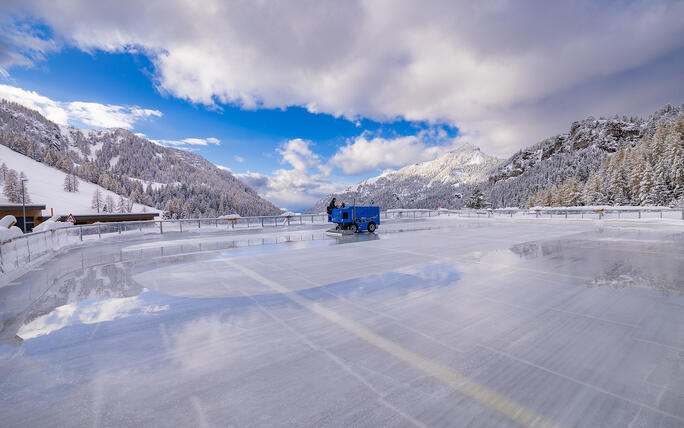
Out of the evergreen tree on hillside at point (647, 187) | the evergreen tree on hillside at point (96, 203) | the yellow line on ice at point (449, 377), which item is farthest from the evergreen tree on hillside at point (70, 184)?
the evergreen tree on hillside at point (647, 187)

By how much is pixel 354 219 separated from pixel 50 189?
158172mm

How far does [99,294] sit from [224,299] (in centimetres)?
308

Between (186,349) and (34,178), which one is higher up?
(34,178)

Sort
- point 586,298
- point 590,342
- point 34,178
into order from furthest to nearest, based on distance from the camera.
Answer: point 34,178 → point 586,298 → point 590,342

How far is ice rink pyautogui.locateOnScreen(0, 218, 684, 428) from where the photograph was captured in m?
2.67

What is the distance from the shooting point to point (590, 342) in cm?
393

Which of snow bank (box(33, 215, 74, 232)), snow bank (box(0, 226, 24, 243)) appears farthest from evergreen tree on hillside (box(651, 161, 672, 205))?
snow bank (box(33, 215, 74, 232))

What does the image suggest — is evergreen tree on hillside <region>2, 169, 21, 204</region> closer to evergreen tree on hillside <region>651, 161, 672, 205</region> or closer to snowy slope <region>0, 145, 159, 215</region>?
snowy slope <region>0, 145, 159, 215</region>

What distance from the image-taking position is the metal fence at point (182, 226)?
8945mm

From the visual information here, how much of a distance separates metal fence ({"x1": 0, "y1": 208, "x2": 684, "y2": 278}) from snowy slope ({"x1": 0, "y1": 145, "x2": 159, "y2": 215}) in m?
112

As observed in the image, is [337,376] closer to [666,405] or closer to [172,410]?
[172,410]

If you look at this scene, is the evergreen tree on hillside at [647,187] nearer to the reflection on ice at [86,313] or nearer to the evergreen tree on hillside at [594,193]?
the evergreen tree on hillside at [594,193]

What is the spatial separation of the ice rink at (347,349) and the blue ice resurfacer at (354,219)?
34.3 ft

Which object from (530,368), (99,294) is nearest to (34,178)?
(99,294)
